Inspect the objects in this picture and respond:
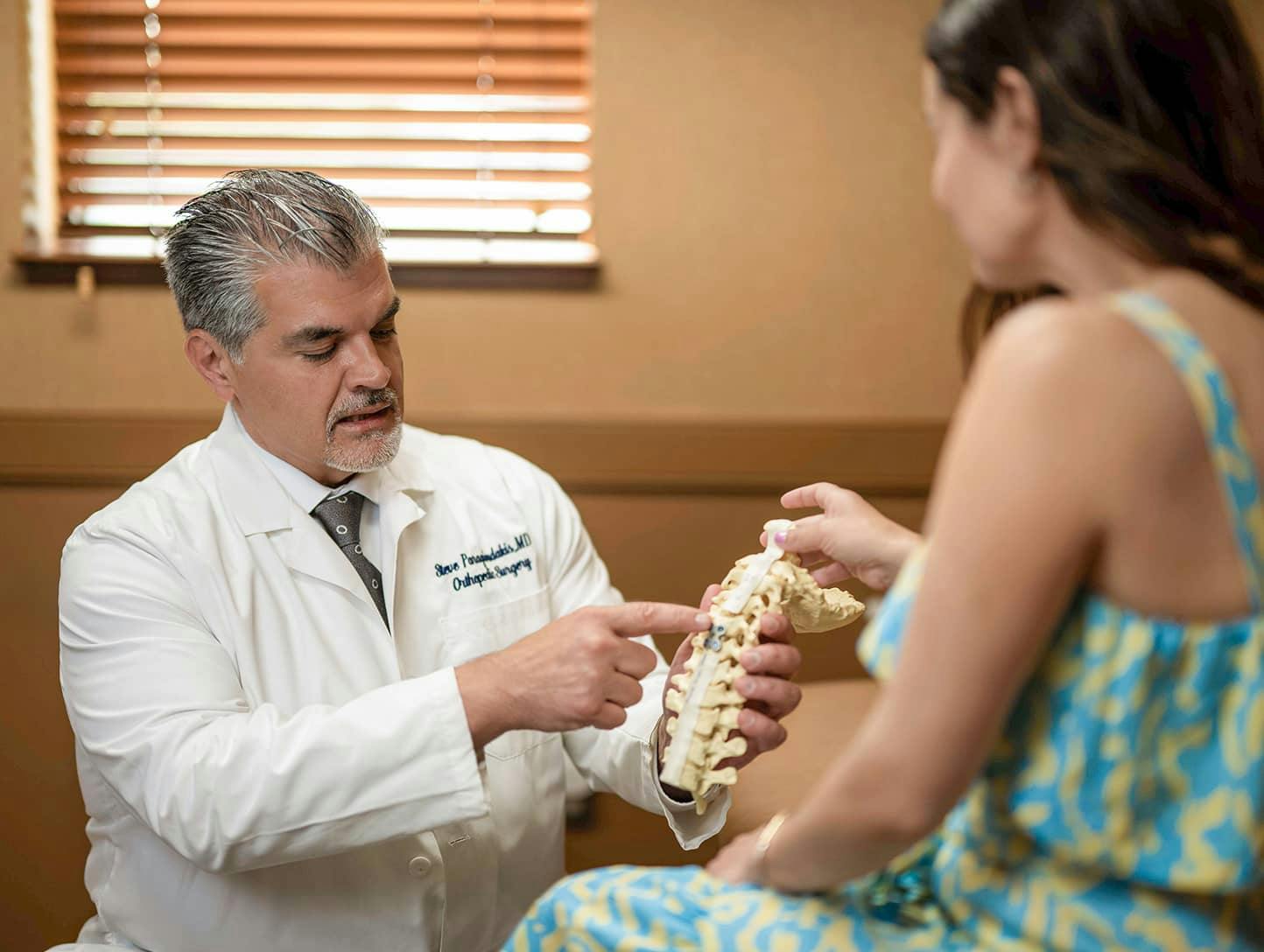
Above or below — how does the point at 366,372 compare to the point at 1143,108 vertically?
below

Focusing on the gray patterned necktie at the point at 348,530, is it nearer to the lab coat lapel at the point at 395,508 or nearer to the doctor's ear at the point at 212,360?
the lab coat lapel at the point at 395,508

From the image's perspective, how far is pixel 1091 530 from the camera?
2.55 ft

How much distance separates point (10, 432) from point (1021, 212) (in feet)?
8.02

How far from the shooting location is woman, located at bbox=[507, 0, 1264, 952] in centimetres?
77

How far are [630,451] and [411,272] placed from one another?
0.61 metres

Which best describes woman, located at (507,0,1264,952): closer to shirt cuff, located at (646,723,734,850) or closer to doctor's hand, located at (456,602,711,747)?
doctor's hand, located at (456,602,711,747)

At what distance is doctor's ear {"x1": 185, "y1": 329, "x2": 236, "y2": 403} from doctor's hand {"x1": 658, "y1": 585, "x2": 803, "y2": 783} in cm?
85

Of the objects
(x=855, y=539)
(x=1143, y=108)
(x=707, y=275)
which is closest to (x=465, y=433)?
(x=707, y=275)

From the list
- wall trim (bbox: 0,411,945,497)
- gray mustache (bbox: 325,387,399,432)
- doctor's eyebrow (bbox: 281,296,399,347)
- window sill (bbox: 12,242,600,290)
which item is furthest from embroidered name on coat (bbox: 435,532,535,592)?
window sill (bbox: 12,242,600,290)

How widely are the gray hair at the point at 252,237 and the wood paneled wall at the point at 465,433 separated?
3.23ft

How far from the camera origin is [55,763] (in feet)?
9.18

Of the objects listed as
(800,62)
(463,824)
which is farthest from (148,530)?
(800,62)

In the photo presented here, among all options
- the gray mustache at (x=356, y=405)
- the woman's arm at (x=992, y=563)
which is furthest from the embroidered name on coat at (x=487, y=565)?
the woman's arm at (x=992, y=563)

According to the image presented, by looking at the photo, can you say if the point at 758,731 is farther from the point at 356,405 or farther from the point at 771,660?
the point at 356,405
